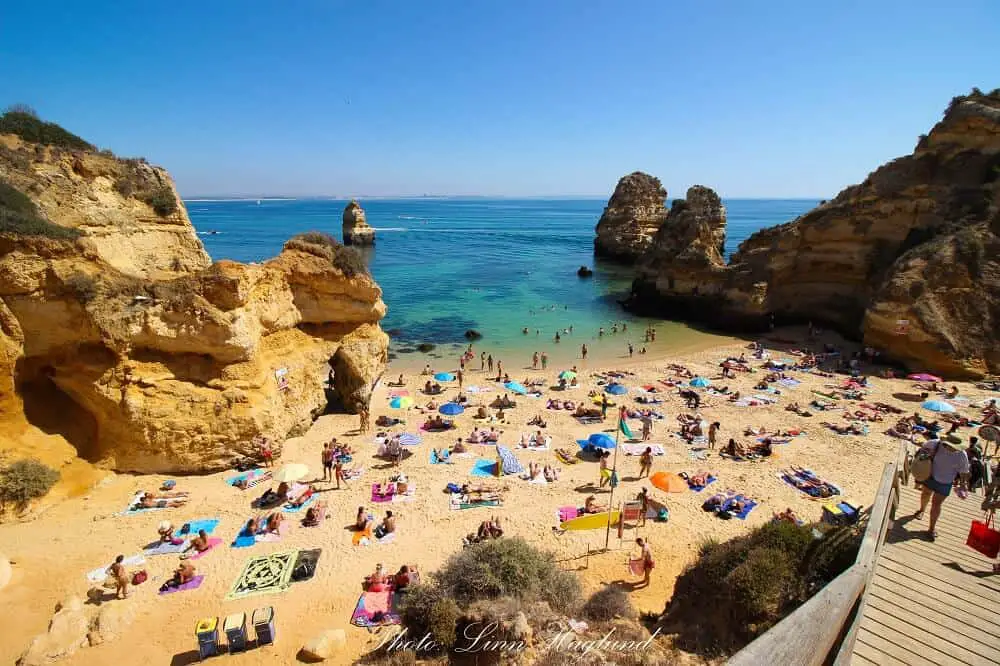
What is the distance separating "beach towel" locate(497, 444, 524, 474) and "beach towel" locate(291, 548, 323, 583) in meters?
5.99

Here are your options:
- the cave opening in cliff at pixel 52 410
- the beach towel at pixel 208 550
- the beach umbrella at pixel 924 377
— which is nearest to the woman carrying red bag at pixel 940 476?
the beach towel at pixel 208 550

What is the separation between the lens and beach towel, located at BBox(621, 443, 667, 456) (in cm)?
1600

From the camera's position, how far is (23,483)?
36.1ft

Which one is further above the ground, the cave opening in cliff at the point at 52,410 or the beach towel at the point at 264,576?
the cave opening in cliff at the point at 52,410

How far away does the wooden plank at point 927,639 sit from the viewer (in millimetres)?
4691

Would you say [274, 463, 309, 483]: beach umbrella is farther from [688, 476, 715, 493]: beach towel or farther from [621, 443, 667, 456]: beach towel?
[688, 476, 715, 493]: beach towel

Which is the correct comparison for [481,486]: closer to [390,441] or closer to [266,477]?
[390,441]

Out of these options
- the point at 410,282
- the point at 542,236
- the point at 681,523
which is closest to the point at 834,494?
the point at 681,523

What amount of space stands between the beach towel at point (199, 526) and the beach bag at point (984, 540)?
1436cm

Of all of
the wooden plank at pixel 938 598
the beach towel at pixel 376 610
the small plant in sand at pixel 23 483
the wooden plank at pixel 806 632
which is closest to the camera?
the wooden plank at pixel 806 632

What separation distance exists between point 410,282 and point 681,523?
1676 inches

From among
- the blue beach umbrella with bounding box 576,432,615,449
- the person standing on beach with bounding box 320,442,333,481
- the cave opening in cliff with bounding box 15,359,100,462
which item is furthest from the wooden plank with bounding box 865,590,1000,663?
the cave opening in cliff with bounding box 15,359,100,462

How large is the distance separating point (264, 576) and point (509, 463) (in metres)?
7.31

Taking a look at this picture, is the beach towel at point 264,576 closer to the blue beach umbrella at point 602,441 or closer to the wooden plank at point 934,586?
the blue beach umbrella at point 602,441
